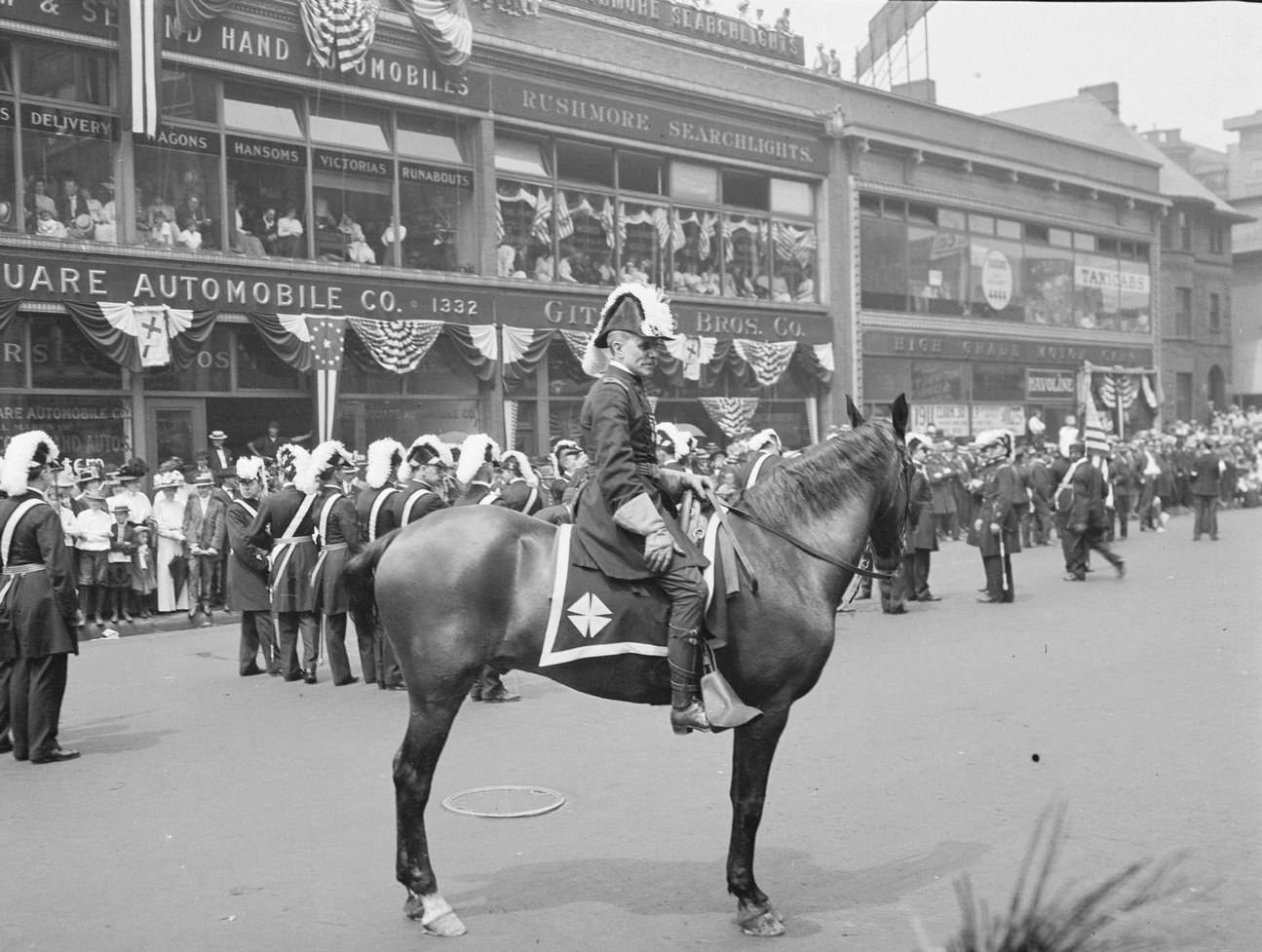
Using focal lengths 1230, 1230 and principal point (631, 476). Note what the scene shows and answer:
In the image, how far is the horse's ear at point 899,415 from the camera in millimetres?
5752

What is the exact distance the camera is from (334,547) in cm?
1126

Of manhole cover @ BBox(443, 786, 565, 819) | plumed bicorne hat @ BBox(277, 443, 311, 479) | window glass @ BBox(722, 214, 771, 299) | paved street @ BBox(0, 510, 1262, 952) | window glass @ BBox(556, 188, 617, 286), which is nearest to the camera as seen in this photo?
paved street @ BBox(0, 510, 1262, 952)

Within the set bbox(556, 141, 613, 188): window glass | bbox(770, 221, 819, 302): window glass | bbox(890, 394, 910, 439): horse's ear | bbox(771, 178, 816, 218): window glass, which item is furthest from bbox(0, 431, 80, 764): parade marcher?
bbox(771, 178, 816, 218): window glass

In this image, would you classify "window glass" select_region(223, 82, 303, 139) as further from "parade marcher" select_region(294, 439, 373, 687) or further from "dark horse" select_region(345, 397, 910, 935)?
"dark horse" select_region(345, 397, 910, 935)

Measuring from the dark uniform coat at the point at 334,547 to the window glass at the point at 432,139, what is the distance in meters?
12.6

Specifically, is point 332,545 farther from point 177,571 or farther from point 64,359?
point 64,359

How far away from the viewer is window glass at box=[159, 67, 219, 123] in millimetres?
18938

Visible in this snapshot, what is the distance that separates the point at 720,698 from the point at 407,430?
57.5 feet

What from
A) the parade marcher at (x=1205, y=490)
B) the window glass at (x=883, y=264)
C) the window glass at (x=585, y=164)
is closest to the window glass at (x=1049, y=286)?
the window glass at (x=883, y=264)

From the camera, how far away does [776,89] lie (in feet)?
95.6

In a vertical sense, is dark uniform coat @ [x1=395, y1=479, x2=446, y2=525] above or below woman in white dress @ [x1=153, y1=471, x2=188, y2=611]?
above

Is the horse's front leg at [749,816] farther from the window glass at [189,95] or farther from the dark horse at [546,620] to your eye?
the window glass at [189,95]

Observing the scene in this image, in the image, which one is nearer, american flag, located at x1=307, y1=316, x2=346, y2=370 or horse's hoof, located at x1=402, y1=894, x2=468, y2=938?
horse's hoof, located at x1=402, y1=894, x2=468, y2=938

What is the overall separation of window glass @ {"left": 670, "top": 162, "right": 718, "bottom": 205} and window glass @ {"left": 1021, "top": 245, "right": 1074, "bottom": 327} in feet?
41.8
